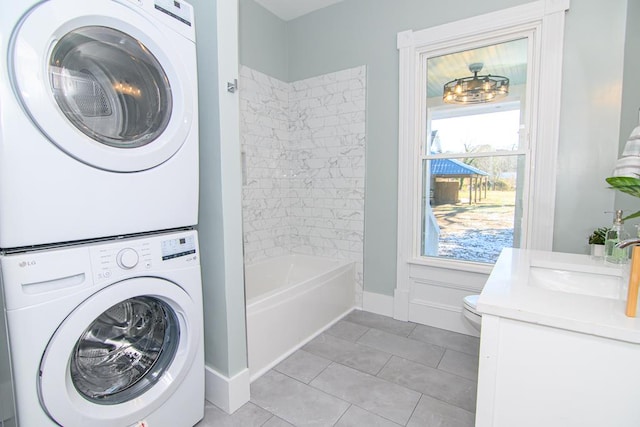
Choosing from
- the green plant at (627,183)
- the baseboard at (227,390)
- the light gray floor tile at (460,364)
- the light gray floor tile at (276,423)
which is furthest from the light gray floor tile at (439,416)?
the green plant at (627,183)

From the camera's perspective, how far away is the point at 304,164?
307cm

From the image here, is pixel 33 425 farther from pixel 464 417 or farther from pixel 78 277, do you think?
pixel 464 417

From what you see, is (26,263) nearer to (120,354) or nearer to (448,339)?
(120,354)

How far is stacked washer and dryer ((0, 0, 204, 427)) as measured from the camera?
0.90 m

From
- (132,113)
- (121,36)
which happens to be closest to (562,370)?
(132,113)

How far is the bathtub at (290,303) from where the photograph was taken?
192cm

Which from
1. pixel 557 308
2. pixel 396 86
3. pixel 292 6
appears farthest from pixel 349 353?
pixel 292 6

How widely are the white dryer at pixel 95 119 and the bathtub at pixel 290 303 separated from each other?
0.90 m

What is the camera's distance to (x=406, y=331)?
2.46m

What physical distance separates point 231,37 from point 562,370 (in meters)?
1.76

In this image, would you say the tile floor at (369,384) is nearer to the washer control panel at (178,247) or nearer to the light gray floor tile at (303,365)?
the light gray floor tile at (303,365)

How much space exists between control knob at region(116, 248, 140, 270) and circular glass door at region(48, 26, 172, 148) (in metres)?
0.37

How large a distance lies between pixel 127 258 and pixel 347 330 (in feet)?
5.90

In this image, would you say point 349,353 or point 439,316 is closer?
point 349,353
